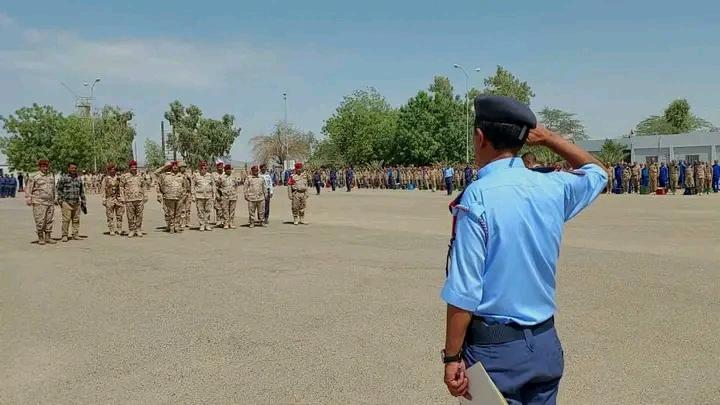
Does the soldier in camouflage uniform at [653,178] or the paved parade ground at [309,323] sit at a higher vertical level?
the soldier in camouflage uniform at [653,178]

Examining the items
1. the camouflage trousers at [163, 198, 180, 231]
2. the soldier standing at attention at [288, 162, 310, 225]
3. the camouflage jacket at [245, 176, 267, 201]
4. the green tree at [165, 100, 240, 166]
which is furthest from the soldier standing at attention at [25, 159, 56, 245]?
the green tree at [165, 100, 240, 166]

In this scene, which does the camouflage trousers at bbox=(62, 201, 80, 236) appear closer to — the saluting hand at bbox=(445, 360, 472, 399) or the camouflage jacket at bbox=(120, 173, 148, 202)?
the camouflage jacket at bbox=(120, 173, 148, 202)

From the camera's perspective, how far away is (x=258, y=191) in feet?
58.0

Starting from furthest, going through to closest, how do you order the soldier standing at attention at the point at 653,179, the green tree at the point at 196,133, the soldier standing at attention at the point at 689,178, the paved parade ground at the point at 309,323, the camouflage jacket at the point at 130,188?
the green tree at the point at 196,133
the soldier standing at attention at the point at 653,179
the soldier standing at attention at the point at 689,178
the camouflage jacket at the point at 130,188
the paved parade ground at the point at 309,323

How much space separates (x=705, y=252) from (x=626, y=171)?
878 inches

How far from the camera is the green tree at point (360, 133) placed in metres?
67.0

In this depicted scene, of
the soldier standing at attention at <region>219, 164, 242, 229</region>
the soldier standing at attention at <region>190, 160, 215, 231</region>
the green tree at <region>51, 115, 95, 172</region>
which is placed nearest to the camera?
the soldier standing at attention at <region>190, 160, 215, 231</region>

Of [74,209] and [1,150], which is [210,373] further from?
[1,150]

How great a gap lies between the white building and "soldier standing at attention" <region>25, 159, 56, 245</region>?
4476cm

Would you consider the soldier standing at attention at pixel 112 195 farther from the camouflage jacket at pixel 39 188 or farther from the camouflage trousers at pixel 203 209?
the camouflage trousers at pixel 203 209

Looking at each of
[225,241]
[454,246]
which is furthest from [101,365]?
[225,241]

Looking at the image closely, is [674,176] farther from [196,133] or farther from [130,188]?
[196,133]

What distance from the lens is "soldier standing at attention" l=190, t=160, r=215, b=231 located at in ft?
56.0

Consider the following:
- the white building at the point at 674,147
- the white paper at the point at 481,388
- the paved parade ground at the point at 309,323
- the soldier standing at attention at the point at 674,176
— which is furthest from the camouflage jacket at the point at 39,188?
the white building at the point at 674,147
